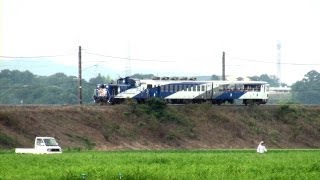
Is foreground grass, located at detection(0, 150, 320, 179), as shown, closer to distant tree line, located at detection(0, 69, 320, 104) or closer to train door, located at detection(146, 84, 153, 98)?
train door, located at detection(146, 84, 153, 98)

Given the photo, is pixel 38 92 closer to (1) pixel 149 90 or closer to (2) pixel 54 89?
(2) pixel 54 89

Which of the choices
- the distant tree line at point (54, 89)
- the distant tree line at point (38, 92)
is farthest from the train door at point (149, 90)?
the distant tree line at point (38, 92)

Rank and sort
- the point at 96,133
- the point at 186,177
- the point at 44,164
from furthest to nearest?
the point at 96,133 < the point at 44,164 < the point at 186,177

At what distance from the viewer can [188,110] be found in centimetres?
8250

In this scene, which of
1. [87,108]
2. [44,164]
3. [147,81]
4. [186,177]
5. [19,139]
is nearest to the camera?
[186,177]

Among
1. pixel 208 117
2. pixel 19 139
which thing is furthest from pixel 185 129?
pixel 19 139

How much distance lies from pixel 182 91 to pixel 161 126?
276 inches

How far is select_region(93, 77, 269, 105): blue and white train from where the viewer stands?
266ft

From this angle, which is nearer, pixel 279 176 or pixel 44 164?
pixel 279 176

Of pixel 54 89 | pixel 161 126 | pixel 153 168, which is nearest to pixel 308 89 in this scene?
pixel 54 89

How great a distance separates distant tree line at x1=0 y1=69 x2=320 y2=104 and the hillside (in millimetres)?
36351

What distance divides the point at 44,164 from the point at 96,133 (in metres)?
36.5

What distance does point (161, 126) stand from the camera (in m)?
77.6

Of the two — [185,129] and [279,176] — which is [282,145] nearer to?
[185,129]
